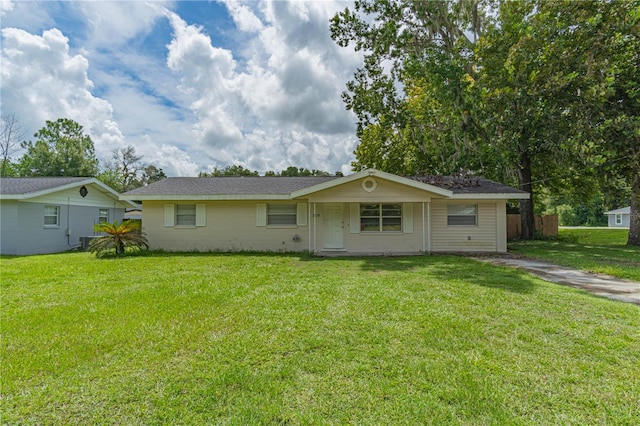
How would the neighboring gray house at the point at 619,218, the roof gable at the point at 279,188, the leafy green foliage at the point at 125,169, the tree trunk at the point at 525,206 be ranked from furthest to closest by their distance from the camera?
the neighboring gray house at the point at 619,218 < the leafy green foliage at the point at 125,169 < the tree trunk at the point at 525,206 < the roof gable at the point at 279,188

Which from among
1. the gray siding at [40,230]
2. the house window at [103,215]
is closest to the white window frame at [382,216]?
the gray siding at [40,230]

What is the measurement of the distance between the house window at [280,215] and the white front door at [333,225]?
135 centimetres

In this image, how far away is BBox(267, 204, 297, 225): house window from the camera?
40.0ft

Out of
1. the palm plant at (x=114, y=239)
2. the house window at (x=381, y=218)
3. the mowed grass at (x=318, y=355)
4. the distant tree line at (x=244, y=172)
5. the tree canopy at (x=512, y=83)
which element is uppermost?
the distant tree line at (x=244, y=172)

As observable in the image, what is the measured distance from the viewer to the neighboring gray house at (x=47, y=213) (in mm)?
11945

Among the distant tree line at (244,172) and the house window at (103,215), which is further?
the distant tree line at (244,172)

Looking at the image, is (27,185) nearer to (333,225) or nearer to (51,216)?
(51,216)

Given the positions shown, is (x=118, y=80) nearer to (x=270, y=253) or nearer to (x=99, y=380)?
(x=270, y=253)

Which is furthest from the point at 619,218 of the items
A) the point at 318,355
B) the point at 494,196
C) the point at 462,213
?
the point at 318,355

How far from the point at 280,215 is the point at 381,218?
13.1 ft

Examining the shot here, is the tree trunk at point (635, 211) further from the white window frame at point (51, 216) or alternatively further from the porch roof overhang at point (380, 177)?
the white window frame at point (51, 216)

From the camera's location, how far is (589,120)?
12.5 m

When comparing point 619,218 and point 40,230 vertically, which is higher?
point 619,218

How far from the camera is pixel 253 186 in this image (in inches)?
513
